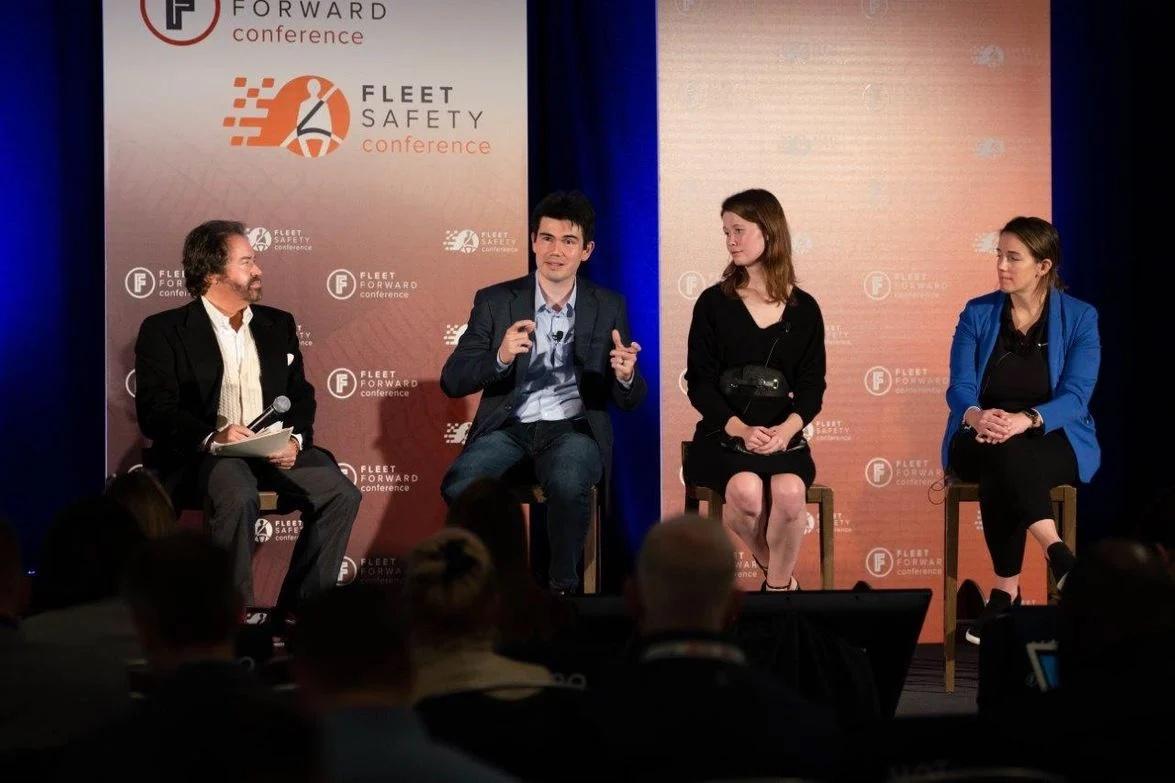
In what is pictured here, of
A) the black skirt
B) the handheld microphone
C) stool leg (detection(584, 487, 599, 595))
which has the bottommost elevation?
stool leg (detection(584, 487, 599, 595))

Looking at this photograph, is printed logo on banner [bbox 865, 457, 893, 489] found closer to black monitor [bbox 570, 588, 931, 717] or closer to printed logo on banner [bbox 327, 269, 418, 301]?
printed logo on banner [bbox 327, 269, 418, 301]

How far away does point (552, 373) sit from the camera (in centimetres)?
515

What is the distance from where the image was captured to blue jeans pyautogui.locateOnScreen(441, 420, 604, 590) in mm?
4828

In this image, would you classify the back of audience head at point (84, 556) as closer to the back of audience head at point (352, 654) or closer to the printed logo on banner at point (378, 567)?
the back of audience head at point (352, 654)

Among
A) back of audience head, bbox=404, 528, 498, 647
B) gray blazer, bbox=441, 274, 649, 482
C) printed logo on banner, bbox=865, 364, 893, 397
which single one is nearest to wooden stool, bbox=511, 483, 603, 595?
gray blazer, bbox=441, 274, 649, 482

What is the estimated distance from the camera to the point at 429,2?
567 centimetres

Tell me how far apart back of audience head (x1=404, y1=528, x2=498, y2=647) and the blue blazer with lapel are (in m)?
3.09

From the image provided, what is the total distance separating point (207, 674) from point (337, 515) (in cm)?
339

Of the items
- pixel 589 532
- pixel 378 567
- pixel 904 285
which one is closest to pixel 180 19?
pixel 378 567

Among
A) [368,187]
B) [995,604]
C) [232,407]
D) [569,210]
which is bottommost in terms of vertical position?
[995,604]

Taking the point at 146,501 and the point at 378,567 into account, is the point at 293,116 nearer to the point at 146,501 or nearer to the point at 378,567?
the point at 378,567

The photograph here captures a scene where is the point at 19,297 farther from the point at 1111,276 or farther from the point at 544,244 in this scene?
the point at 1111,276

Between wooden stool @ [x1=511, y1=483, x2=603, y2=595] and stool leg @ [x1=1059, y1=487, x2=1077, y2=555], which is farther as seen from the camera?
wooden stool @ [x1=511, y1=483, x2=603, y2=595]

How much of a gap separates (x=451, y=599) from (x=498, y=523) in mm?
729
